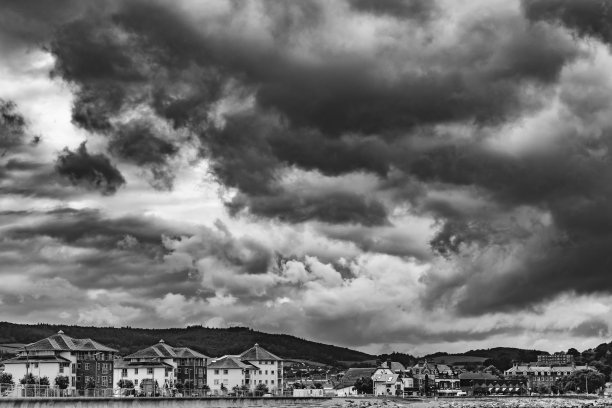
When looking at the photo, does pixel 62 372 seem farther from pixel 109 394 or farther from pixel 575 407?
pixel 575 407

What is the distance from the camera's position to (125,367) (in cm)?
17038

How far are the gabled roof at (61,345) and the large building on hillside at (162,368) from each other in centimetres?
1371

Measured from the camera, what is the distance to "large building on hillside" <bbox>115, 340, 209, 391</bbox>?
554 ft

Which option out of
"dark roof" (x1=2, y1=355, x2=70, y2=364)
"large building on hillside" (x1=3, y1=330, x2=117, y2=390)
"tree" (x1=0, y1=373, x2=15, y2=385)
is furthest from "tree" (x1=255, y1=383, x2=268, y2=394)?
"tree" (x1=0, y1=373, x2=15, y2=385)

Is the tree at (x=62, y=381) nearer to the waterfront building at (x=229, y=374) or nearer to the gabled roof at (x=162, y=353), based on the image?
the gabled roof at (x=162, y=353)

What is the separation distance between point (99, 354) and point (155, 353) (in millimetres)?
22016

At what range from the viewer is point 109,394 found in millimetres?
111562

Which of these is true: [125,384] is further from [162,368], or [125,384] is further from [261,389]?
[261,389]

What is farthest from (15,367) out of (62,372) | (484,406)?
(484,406)

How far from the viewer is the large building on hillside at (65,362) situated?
14250 centimetres

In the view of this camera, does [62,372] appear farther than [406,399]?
No

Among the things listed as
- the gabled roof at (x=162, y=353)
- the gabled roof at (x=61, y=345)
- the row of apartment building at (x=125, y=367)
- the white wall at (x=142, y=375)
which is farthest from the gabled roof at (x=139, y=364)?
the gabled roof at (x=61, y=345)

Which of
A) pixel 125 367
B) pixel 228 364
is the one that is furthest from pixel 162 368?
pixel 228 364

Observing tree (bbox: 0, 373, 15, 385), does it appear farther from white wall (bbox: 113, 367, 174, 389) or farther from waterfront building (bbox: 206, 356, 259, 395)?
waterfront building (bbox: 206, 356, 259, 395)
